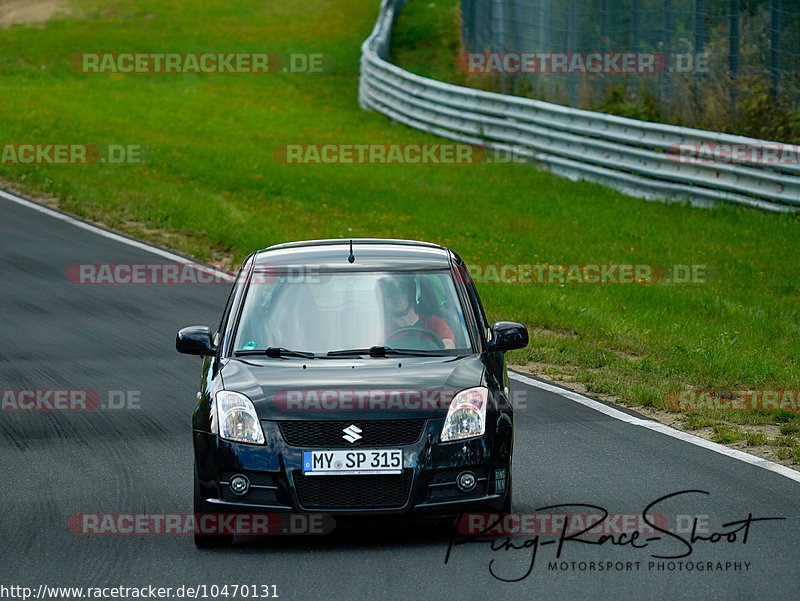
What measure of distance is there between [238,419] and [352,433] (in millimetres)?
659

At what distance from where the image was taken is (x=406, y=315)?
26.1ft

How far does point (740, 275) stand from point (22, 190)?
1290cm

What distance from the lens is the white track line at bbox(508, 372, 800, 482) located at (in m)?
8.88

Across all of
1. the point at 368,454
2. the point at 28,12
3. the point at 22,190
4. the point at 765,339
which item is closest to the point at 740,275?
the point at 765,339

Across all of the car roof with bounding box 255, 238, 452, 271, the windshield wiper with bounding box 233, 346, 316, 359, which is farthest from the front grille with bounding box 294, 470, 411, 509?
the car roof with bounding box 255, 238, 452, 271

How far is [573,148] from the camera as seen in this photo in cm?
2355

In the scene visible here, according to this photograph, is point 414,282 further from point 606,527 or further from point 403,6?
point 403,6
